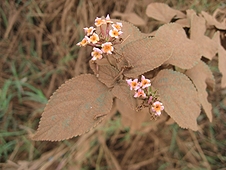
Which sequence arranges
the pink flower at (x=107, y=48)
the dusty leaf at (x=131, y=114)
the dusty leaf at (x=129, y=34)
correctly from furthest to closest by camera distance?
the dusty leaf at (x=131, y=114) → the dusty leaf at (x=129, y=34) → the pink flower at (x=107, y=48)

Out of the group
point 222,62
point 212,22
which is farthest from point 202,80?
point 212,22

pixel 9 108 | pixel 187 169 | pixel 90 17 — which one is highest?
pixel 90 17

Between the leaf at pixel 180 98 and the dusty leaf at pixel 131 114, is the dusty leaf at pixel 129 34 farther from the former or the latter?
the dusty leaf at pixel 131 114

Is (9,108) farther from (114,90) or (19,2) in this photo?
(114,90)

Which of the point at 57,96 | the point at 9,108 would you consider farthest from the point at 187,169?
the point at 57,96

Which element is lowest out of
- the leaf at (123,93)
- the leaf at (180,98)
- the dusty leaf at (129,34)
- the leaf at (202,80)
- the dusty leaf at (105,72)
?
the leaf at (202,80)

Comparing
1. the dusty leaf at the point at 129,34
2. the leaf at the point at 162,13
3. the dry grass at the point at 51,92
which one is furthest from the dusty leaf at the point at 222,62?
the dry grass at the point at 51,92

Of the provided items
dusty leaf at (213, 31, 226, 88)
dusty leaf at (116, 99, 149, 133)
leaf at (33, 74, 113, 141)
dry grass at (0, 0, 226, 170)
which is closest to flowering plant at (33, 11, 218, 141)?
leaf at (33, 74, 113, 141)

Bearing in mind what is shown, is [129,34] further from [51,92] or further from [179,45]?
[51,92]
